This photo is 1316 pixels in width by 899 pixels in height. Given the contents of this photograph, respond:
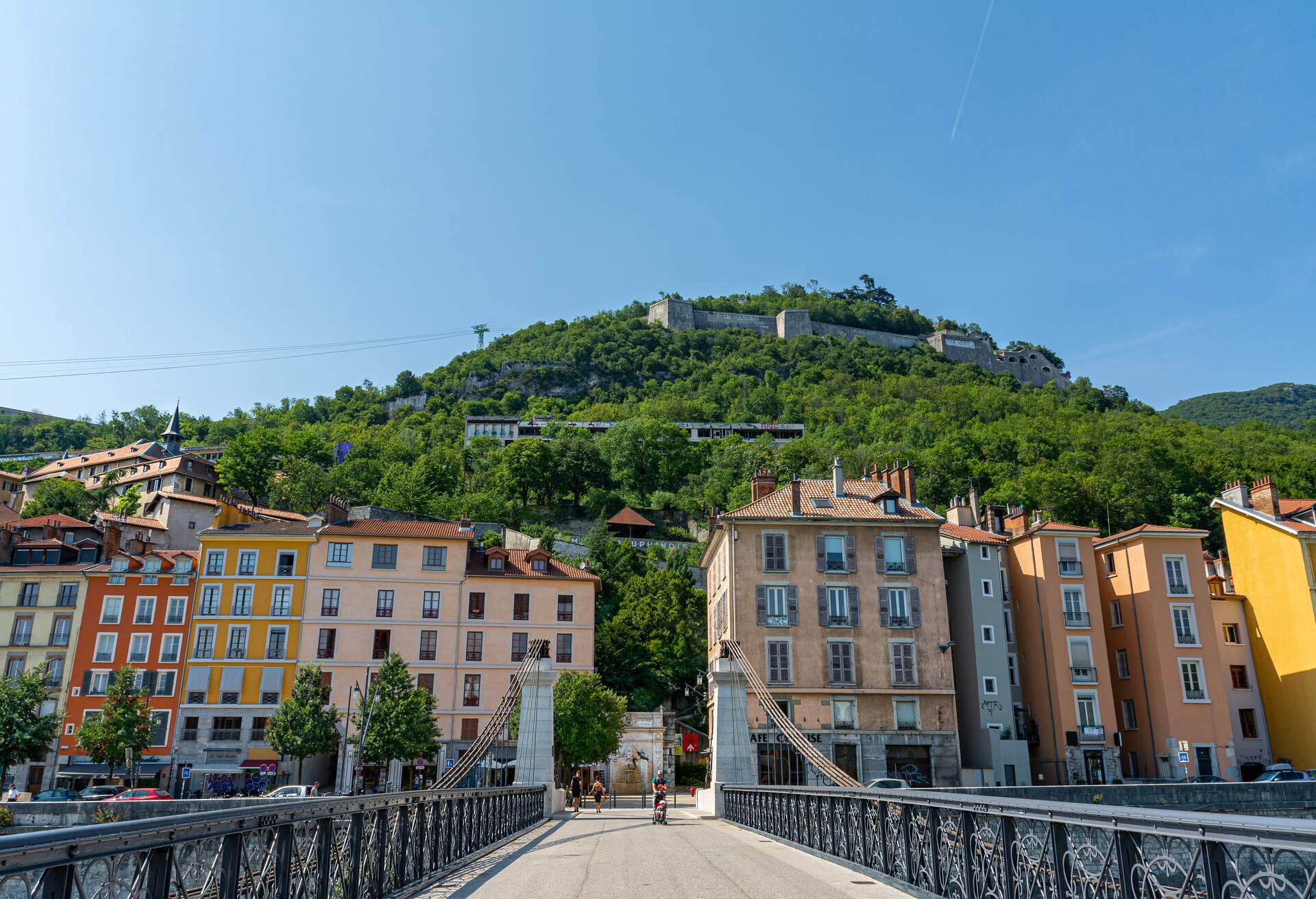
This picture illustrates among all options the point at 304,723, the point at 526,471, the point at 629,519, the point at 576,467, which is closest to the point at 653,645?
the point at 304,723

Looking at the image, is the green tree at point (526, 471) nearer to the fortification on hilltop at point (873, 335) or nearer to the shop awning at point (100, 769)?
the shop awning at point (100, 769)

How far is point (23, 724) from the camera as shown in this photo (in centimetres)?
3809

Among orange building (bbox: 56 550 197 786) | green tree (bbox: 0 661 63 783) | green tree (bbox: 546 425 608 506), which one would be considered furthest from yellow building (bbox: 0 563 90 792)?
green tree (bbox: 546 425 608 506)

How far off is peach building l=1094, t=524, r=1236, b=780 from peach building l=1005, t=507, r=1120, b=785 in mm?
1388

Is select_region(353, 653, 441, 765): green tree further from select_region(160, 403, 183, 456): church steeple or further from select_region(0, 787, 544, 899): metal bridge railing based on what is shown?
select_region(160, 403, 183, 456): church steeple

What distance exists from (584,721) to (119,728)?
18569mm

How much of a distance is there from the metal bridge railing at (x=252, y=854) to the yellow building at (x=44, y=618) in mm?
39820

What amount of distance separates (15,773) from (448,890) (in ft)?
136

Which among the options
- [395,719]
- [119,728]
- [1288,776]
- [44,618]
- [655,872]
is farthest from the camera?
[44,618]

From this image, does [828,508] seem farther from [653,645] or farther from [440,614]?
[440,614]

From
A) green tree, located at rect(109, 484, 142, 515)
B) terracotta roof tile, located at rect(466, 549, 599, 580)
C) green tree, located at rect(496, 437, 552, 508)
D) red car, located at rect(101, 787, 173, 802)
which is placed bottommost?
red car, located at rect(101, 787, 173, 802)

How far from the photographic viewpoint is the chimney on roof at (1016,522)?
4744cm

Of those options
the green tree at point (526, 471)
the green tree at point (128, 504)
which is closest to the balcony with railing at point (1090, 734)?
the green tree at point (526, 471)

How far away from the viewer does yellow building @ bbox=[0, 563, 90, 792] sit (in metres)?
43.5
